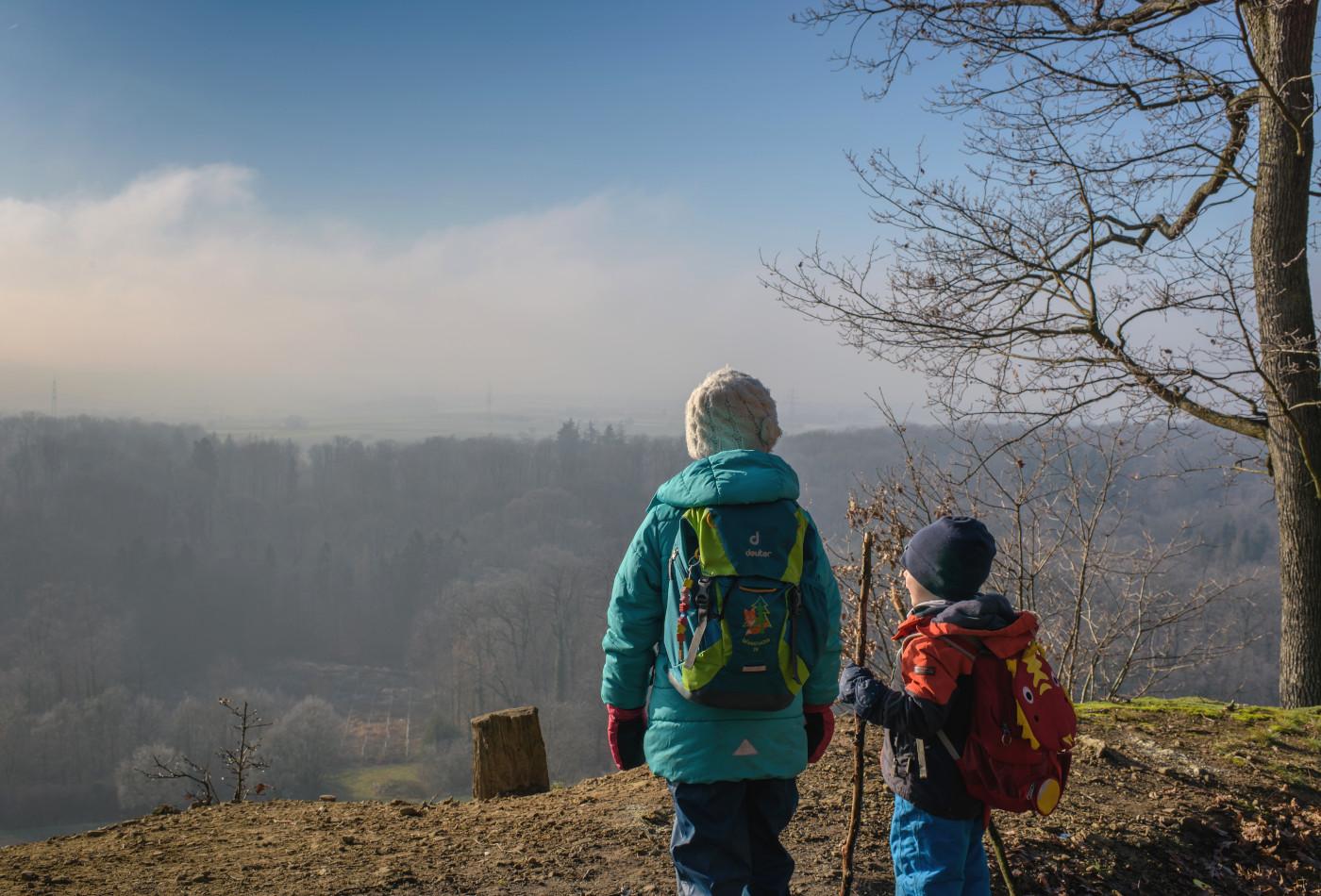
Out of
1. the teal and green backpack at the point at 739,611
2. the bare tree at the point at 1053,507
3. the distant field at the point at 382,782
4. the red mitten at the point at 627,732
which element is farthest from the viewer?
the distant field at the point at 382,782

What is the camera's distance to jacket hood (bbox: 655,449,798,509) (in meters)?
2.34

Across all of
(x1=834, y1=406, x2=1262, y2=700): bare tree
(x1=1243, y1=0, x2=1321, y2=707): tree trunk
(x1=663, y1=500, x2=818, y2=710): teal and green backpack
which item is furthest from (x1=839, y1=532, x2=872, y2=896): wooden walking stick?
(x1=1243, y1=0, x2=1321, y2=707): tree trunk

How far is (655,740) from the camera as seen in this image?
2.39 metres

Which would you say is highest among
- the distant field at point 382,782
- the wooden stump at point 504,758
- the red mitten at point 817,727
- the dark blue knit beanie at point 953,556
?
the dark blue knit beanie at point 953,556

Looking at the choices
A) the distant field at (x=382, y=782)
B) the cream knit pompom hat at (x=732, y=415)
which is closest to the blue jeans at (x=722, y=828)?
the cream knit pompom hat at (x=732, y=415)

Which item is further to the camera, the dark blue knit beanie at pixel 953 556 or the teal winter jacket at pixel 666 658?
the dark blue knit beanie at pixel 953 556

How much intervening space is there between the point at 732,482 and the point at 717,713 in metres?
0.64

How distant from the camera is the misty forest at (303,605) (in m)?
52.9

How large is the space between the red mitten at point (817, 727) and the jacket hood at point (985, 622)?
1.19 ft

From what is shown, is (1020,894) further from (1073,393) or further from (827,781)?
(1073,393)

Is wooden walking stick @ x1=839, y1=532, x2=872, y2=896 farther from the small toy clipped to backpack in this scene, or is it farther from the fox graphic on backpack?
the small toy clipped to backpack

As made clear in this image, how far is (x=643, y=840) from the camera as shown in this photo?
371 cm

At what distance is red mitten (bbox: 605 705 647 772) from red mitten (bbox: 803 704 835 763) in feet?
1.64

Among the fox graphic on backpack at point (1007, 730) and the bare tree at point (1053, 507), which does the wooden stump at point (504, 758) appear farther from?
the fox graphic on backpack at point (1007, 730)
